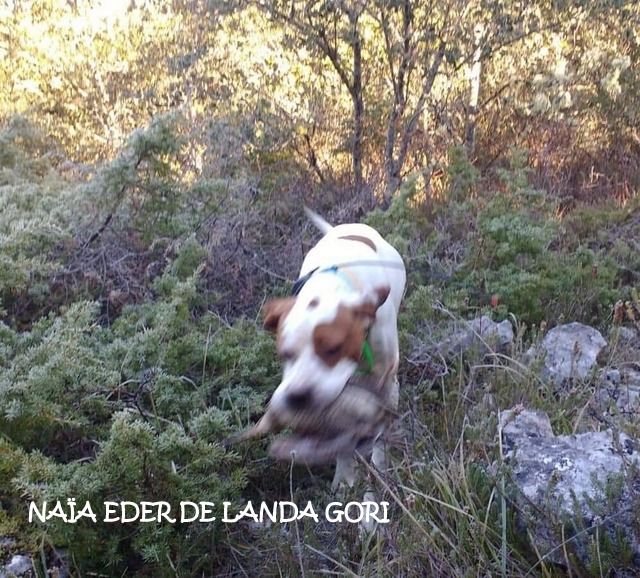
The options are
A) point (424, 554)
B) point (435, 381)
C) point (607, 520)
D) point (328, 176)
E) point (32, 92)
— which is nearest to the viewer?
point (607, 520)

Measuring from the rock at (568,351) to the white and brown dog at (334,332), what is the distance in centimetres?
68

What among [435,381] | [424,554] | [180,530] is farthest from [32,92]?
[424,554]

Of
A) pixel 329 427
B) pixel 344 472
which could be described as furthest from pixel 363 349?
pixel 344 472

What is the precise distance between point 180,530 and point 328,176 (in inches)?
173

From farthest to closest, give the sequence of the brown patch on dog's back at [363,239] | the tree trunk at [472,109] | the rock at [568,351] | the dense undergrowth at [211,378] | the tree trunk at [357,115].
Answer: the tree trunk at [472,109]
the tree trunk at [357,115]
the brown patch on dog's back at [363,239]
the rock at [568,351]
the dense undergrowth at [211,378]

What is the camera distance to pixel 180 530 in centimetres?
234

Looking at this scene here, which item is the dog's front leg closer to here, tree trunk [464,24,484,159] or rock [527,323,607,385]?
rock [527,323,607,385]

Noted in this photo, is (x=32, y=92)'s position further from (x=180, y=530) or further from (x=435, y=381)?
(x=180, y=530)

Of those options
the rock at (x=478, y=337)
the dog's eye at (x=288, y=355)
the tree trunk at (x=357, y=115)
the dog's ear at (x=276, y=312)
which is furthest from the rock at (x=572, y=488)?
the tree trunk at (x=357, y=115)

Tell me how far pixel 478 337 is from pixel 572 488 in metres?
1.20

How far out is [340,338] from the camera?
8.02ft

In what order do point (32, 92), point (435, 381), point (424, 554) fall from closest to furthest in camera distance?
point (424, 554) → point (435, 381) → point (32, 92)

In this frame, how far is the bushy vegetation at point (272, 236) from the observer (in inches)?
89.2

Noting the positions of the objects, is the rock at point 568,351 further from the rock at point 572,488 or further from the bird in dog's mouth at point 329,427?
the bird in dog's mouth at point 329,427
